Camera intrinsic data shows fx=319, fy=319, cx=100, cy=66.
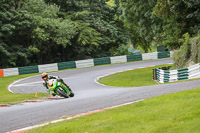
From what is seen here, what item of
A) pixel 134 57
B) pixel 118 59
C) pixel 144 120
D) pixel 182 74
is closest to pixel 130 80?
pixel 182 74

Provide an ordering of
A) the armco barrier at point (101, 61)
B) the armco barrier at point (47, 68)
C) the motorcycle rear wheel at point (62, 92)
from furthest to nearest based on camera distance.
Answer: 1. the armco barrier at point (101, 61)
2. the armco barrier at point (47, 68)
3. the motorcycle rear wheel at point (62, 92)

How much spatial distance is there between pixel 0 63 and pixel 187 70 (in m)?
22.0

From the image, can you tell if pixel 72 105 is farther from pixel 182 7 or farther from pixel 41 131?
pixel 182 7

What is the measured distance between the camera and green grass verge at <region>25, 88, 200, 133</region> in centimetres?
652

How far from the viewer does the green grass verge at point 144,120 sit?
6.52 m

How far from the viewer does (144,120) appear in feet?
23.8

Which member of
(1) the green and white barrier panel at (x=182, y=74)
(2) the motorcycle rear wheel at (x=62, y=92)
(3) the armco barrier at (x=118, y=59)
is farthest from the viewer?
(3) the armco barrier at (x=118, y=59)

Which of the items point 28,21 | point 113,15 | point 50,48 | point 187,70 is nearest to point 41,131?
point 187,70

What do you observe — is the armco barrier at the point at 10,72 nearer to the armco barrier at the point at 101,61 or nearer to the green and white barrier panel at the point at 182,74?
the armco barrier at the point at 101,61

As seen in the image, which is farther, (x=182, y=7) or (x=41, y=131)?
(x=182, y=7)

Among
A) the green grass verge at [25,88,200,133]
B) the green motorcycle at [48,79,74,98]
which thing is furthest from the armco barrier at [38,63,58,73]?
the green grass verge at [25,88,200,133]

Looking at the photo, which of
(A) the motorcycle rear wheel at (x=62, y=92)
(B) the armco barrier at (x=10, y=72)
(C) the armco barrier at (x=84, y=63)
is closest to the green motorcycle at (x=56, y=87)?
(A) the motorcycle rear wheel at (x=62, y=92)

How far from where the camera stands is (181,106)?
324 inches

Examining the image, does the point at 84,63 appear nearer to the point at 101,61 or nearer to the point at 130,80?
the point at 101,61
